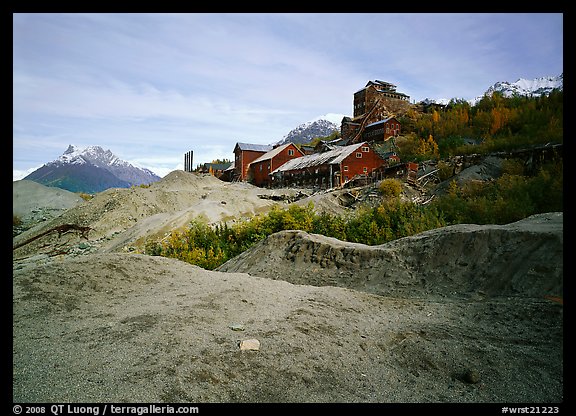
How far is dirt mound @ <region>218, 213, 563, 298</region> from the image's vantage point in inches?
266

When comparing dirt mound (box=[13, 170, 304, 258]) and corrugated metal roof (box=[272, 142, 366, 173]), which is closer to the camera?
dirt mound (box=[13, 170, 304, 258])

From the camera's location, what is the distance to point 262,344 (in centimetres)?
411

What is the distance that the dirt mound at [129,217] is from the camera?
19266mm

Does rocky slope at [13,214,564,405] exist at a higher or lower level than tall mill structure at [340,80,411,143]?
lower

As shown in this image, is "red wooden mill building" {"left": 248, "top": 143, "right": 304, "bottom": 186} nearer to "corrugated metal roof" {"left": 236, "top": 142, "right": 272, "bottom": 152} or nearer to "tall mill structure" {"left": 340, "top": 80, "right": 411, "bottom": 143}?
"corrugated metal roof" {"left": 236, "top": 142, "right": 272, "bottom": 152}

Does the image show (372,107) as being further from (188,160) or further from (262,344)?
(262,344)

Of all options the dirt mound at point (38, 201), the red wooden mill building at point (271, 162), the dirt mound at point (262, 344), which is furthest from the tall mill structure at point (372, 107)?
the dirt mound at point (262, 344)

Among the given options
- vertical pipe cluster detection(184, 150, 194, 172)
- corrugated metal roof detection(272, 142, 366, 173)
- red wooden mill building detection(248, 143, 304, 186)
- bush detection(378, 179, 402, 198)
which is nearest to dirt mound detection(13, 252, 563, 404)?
bush detection(378, 179, 402, 198)

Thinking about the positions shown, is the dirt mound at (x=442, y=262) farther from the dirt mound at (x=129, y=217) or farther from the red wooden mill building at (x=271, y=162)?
the red wooden mill building at (x=271, y=162)

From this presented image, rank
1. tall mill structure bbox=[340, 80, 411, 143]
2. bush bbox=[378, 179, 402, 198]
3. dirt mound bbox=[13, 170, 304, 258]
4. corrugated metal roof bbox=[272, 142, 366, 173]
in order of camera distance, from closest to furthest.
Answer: dirt mound bbox=[13, 170, 304, 258] < bush bbox=[378, 179, 402, 198] < corrugated metal roof bbox=[272, 142, 366, 173] < tall mill structure bbox=[340, 80, 411, 143]

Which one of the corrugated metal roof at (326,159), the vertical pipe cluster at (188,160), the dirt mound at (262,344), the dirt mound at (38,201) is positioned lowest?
the dirt mound at (262,344)

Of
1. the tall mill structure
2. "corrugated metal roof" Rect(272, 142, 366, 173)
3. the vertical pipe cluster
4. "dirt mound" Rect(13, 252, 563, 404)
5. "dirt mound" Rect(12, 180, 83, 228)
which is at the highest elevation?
the tall mill structure

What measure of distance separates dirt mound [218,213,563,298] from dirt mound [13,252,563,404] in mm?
804

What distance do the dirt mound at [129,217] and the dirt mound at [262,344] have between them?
510 inches
